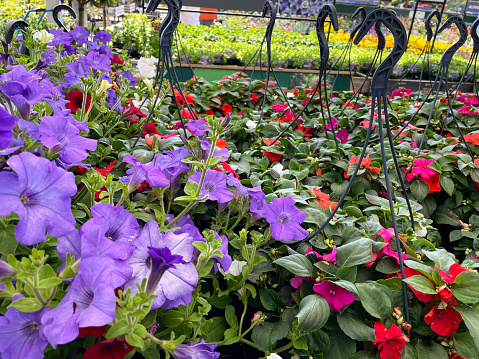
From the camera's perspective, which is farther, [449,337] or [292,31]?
[292,31]

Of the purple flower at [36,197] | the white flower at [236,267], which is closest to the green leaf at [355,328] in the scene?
the white flower at [236,267]

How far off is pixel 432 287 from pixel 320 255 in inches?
8.9

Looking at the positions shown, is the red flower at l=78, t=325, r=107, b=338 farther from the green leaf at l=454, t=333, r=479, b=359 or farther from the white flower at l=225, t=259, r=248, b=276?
the green leaf at l=454, t=333, r=479, b=359

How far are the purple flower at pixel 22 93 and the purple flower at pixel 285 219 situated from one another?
47 centimetres

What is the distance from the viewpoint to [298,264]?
0.77 metres

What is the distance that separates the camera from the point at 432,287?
0.75 m

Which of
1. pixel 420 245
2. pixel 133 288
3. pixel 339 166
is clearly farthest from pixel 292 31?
pixel 133 288

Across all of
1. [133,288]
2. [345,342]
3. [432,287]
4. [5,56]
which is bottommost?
[345,342]

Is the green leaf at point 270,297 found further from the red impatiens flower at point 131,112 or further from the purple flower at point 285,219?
the red impatiens flower at point 131,112

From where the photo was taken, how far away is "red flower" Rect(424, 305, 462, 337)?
0.73 metres

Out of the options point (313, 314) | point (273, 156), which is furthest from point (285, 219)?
point (273, 156)

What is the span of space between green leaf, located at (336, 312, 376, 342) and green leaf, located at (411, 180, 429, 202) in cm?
84

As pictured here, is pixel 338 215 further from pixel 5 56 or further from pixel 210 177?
pixel 5 56

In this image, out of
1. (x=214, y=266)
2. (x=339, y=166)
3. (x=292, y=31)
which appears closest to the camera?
(x=214, y=266)
